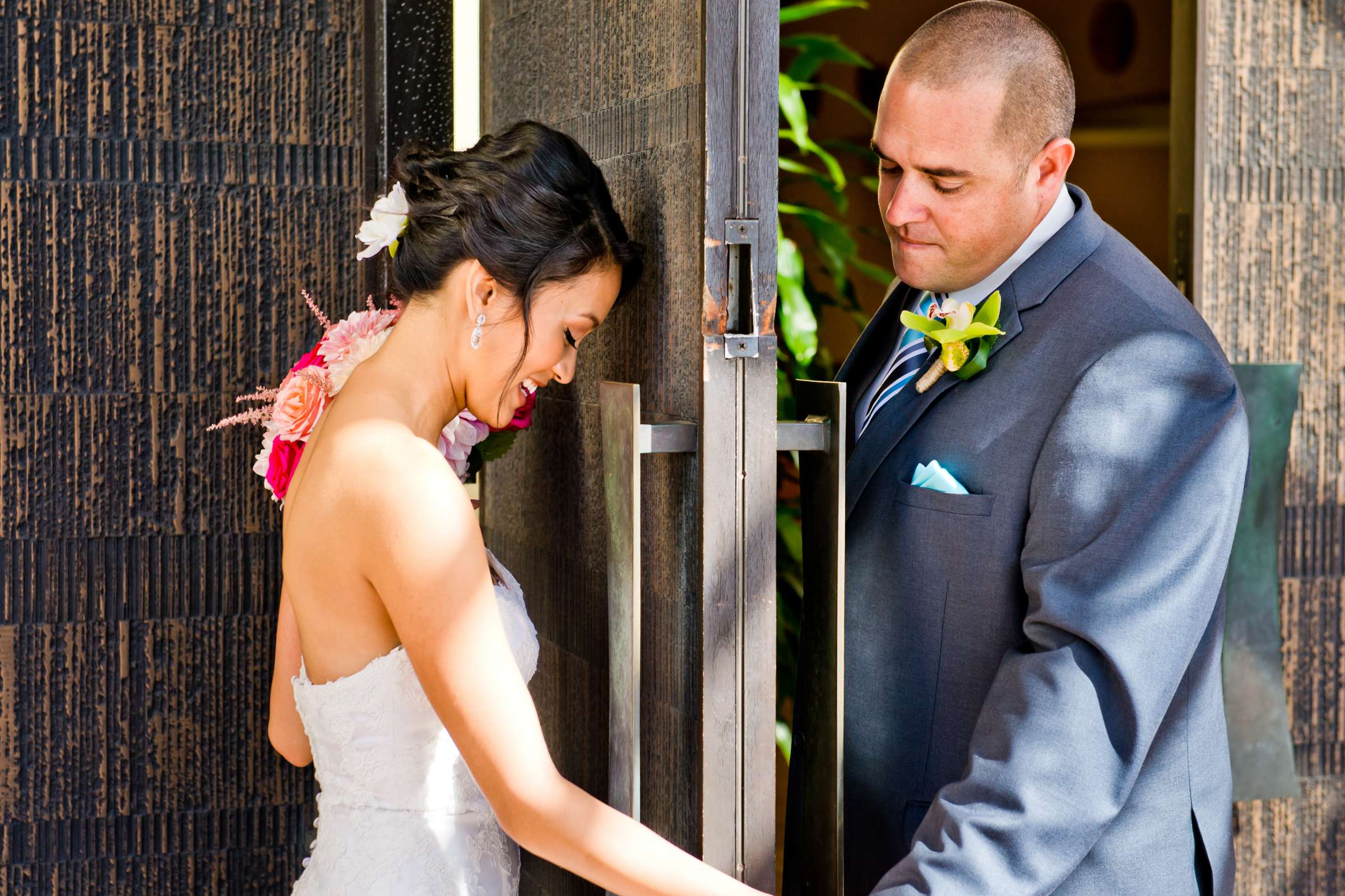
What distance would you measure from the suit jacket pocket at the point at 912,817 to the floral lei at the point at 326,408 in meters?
0.67

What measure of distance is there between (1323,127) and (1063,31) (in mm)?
1334

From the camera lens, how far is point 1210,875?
4.44 feet

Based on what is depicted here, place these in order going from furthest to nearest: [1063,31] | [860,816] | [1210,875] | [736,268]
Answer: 1. [1063,31]
2. [860,816]
3. [1210,875]
4. [736,268]

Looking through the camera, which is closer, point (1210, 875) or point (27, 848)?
point (1210, 875)

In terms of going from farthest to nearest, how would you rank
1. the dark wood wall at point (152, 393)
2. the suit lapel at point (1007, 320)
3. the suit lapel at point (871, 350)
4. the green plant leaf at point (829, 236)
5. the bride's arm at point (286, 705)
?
the green plant leaf at point (829, 236) → the dark wood wall at point (152, 393) → the bride's arm at point (286, 705) → the suit lapel at point (871, 350) → the suit lapel at point (1007, 320)

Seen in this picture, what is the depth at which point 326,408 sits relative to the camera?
65.2 inches

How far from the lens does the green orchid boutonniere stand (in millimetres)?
1376

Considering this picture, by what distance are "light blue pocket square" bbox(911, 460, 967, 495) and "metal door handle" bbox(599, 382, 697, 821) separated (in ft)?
0.98

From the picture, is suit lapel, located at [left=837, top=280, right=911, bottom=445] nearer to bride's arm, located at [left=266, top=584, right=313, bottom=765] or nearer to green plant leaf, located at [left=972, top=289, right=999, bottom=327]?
green plant leaf, located at [left=972, top=289, right=999, bottom=327]

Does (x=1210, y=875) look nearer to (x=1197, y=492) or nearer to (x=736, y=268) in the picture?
(x=1197, y=492)

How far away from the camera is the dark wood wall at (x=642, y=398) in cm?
126

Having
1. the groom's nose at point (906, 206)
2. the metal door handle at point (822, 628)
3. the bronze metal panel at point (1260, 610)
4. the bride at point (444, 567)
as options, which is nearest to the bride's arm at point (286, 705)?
the bride at point (444, 567)

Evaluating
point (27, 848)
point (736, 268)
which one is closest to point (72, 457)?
point (27, 848)

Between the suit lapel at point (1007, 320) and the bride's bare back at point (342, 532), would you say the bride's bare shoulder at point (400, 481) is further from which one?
the suit lapel at point (1007, 320)
